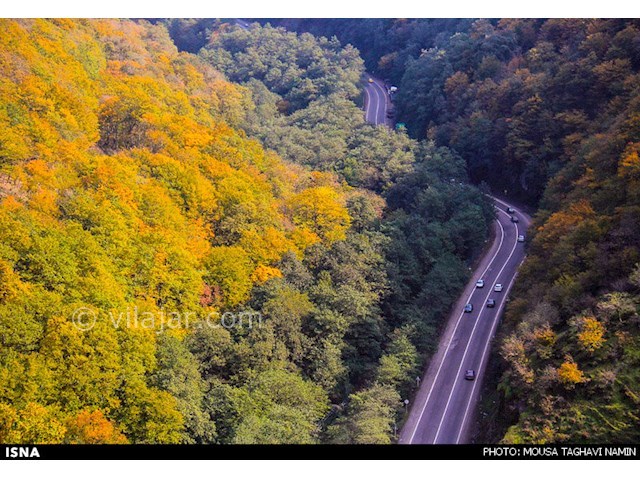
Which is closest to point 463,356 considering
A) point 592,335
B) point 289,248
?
point 592,335

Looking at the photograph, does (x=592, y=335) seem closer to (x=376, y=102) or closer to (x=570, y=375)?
(x=570, y=375)

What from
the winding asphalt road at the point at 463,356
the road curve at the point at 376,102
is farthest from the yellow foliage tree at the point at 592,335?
the road curve at the point at 376,102

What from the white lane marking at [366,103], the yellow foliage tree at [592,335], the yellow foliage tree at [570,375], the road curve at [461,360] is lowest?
the road curve at [461,360]

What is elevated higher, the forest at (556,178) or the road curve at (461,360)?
the forest at (556,178)

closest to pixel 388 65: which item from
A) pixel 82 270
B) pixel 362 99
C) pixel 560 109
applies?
pixel 362 99

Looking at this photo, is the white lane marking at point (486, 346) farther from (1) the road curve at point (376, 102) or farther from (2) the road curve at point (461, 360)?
(1) the road curve at point (376, 102)

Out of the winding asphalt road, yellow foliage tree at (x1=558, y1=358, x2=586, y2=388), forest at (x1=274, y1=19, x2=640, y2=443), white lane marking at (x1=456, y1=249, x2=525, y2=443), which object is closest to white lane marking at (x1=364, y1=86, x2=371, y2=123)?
forest at (x1=274, y1=19, x2=640, y2=443)
